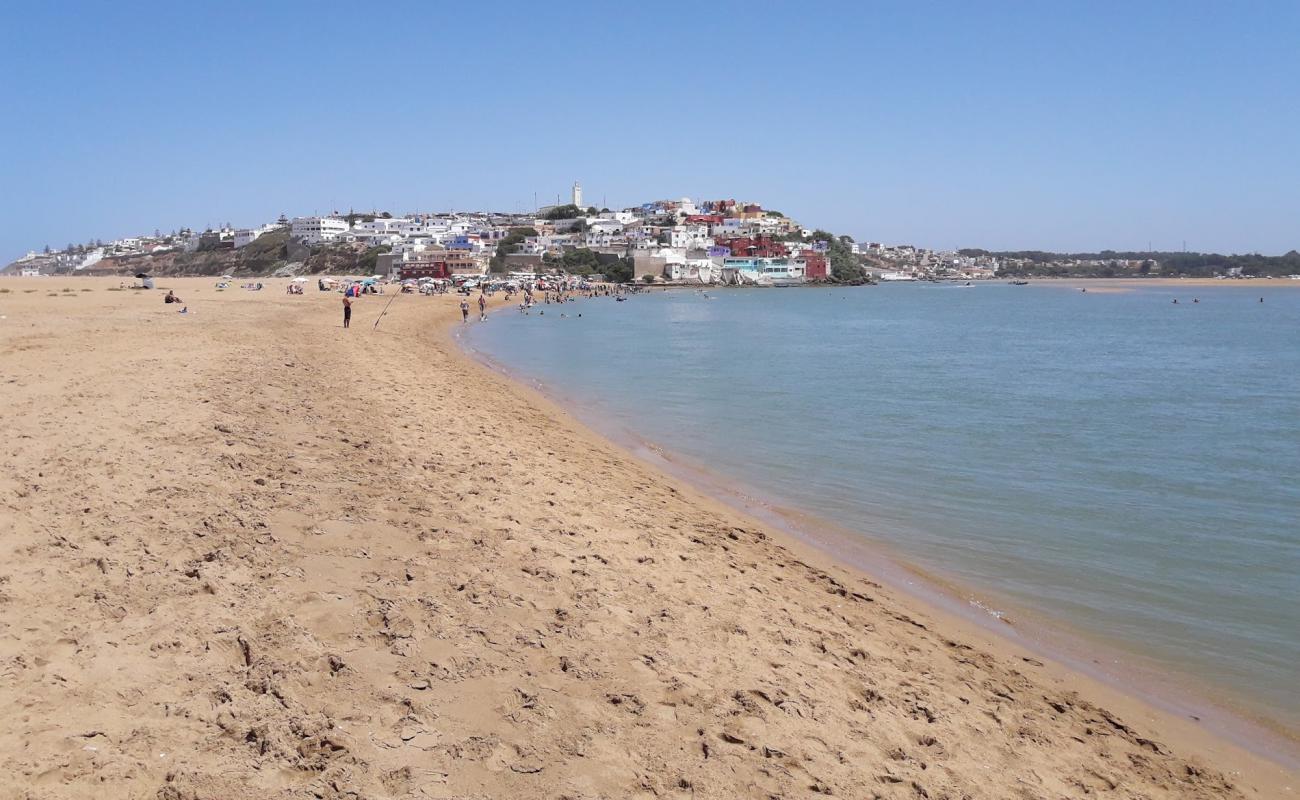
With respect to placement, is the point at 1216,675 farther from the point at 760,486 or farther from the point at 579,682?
the point at 760,486

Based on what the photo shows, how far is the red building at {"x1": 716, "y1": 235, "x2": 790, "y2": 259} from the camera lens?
120875 millimetres

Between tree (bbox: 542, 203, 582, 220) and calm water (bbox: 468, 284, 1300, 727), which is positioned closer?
calm water (bbox: 468, 284, 1300, 727)

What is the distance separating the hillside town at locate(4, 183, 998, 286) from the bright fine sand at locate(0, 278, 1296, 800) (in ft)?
274

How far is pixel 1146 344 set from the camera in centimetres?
3712

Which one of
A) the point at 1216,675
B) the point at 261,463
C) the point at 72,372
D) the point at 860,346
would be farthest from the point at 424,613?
the point at 860,346

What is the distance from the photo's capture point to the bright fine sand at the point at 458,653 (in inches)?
139

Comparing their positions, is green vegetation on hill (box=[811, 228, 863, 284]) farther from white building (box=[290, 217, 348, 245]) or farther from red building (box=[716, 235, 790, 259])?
white building (box=[290, 217, 348, 245])

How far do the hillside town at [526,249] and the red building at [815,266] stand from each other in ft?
0.54

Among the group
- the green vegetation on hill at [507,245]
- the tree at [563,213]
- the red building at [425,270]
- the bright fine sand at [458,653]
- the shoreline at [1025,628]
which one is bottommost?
the shoreline at [1025,628]

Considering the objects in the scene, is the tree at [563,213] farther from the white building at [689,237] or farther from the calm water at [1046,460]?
the calm water at [1046,460]

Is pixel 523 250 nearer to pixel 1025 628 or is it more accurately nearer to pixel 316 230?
pixel 316 230

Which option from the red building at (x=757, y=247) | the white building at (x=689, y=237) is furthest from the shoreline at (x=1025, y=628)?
the red building at (x=757, y=247)

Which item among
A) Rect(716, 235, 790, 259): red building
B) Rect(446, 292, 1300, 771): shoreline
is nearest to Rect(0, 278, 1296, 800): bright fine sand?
Rect(446, 292, 1300, 771): shoreline

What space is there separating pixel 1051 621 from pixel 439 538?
4.86m
